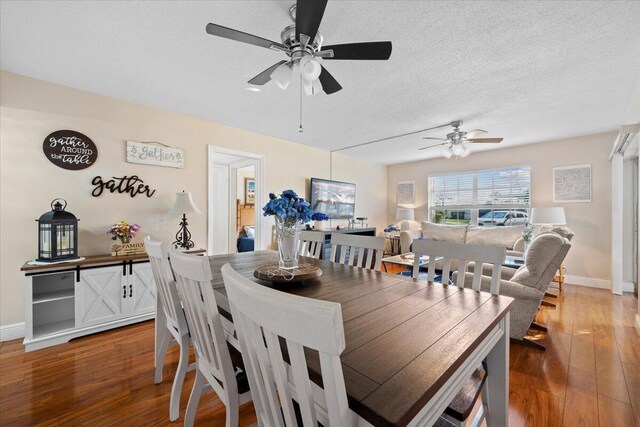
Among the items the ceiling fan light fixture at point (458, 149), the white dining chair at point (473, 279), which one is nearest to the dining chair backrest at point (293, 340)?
the white dining chair at point (473, 279)

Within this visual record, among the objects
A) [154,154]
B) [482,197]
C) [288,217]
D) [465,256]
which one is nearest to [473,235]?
[482,197]

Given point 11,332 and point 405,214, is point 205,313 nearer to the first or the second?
point 11,332

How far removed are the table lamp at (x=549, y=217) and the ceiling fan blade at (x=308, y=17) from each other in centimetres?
447

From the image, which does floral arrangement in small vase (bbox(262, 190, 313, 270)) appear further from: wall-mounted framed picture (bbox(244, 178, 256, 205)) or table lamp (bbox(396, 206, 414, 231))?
table lamp (bbox(396, 206, 414, 231))

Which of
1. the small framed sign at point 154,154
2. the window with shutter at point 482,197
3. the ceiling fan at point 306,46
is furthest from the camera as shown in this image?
the window with shutter at point 482,197

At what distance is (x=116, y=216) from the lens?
114 inches

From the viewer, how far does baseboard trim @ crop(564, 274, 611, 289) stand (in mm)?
4055

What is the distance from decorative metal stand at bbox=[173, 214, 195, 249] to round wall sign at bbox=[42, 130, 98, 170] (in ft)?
3.61

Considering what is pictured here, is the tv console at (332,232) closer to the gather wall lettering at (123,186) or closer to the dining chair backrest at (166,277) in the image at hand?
the gather wall lettering at (123,186)

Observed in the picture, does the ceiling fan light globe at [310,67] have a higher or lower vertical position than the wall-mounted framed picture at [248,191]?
higher

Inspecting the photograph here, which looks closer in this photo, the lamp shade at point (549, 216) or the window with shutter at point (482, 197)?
the lamp shade at point (549, 216)

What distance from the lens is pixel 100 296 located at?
2482mm

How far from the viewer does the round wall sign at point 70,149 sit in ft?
8.32

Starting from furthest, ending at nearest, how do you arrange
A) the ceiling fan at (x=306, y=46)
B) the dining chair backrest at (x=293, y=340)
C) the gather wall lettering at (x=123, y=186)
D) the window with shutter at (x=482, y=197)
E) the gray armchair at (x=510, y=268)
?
the window with shutter at (x=482, y=197), the gather wall lettering at (x=123, y=186), the gray armchair at (x=510, y=268), the ceiling fan at (x=306, y=46), the dining chair backrest at (x=293, y=340)
